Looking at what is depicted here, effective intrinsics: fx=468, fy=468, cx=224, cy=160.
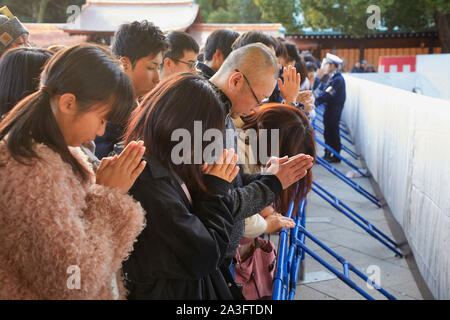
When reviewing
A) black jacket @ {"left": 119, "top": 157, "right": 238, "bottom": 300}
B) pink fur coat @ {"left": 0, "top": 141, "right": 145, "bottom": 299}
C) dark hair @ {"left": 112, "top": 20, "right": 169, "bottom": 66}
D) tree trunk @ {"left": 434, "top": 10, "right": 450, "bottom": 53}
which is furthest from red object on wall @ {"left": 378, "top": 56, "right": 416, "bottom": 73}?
pink fur coat @ {"left": 0, "top": 141, "right": 145, "bottom": 299}

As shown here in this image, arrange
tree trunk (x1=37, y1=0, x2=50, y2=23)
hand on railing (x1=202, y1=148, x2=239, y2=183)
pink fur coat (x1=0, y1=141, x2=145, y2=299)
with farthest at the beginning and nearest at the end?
1. tree trunk (x1=37, y1=0, x2=50, y2=23)
2. hand on railing (x1=202, y1=148, x2=239, y2=183)
3. pink fur coat (x1=0, y1=141, x2=145, y2=299)

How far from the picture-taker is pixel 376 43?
25469 mm

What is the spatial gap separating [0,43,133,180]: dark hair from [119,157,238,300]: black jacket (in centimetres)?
21

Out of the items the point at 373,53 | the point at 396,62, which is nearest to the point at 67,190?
the point at 396,62

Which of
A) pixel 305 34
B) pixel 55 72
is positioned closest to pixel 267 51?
pixel 55 72

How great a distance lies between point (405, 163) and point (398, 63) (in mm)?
15353

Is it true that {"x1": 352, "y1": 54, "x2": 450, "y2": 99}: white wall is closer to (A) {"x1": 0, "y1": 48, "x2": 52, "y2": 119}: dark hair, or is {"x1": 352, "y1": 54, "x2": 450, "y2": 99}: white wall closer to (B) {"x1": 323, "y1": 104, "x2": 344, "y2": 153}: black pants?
(B) {"x1": 323, "y1": 104, "x2": 344, "y2": 153}: black pants

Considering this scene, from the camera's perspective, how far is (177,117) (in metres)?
1.43

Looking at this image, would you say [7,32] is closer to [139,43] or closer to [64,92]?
[139,43]

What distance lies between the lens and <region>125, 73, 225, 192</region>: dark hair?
1.43 m

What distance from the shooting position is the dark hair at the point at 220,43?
320cm

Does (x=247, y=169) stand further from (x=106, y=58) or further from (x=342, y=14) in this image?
(x=342, y=14)

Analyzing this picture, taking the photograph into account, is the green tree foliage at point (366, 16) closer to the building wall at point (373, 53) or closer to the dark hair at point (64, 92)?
the building wall at point (373, 53)

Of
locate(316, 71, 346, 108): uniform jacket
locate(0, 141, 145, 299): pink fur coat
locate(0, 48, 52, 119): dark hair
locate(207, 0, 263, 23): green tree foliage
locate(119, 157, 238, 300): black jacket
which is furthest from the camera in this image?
locate(207, 0, 263, 23): green tree foliage
